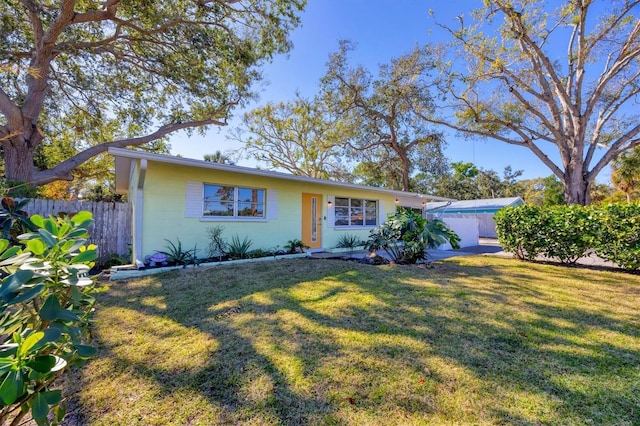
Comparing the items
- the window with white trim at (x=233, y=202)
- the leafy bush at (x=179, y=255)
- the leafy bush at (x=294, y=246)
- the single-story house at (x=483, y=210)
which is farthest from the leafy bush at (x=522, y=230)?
the single-story house at (x=483, y=210)

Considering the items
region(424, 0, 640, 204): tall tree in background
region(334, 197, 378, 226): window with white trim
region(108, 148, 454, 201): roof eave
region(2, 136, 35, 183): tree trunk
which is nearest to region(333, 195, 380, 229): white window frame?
region(334, 197, 378, 226): window with white trim

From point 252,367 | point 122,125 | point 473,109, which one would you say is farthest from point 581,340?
point 122,125

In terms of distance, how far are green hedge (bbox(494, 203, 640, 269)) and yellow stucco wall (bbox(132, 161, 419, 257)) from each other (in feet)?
20.5

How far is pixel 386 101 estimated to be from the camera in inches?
618

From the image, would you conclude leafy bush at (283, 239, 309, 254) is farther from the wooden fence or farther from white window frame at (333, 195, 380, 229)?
the wooden fence

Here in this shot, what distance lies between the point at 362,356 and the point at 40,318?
8.05 feet

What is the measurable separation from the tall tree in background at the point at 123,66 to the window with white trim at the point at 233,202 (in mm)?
4631

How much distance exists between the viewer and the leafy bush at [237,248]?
26.3ft

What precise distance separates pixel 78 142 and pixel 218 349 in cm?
1733

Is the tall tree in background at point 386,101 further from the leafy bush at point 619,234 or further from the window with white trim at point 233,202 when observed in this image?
the leafy bush at point 619,234

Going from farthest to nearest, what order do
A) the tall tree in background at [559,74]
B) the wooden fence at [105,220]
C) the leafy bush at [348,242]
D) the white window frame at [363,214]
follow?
the white window frame at [363,214] < the leafy bush at [348,242] < the tall tree in background at [559,74] < the wooden fence at [105,220]

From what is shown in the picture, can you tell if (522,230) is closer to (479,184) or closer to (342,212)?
(342,212)

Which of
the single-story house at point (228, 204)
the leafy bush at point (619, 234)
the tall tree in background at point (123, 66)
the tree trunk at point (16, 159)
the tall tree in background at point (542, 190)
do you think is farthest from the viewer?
the tall tree in background at point (542, 190)

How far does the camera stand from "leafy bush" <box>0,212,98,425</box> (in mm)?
971
